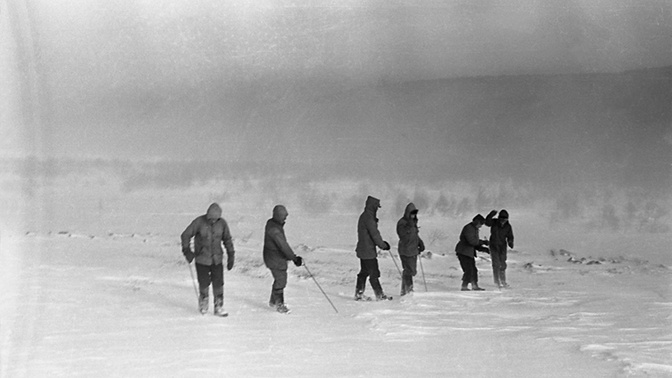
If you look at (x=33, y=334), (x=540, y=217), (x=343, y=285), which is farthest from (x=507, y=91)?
(x=33, y=334)

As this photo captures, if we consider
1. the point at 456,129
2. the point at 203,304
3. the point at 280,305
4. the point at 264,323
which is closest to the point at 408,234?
the point at 280,305

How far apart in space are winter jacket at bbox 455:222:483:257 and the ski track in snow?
92 cm

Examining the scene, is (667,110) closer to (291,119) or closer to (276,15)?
(291,119)

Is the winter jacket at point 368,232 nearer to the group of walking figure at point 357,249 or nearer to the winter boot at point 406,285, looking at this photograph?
the group of walking figure at point 357,249

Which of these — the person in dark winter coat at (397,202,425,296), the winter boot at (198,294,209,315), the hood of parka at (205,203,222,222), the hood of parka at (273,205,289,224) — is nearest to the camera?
the hood of parka at (205,203,222,222)

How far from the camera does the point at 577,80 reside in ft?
84.8

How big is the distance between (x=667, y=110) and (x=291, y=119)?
45.1 feet

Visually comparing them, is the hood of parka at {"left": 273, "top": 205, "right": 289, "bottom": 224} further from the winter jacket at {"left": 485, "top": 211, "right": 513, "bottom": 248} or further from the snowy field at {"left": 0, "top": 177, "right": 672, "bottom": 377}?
the winter jacket at {"left": 485, "top": 211, "right": 513, "bottom": 248}

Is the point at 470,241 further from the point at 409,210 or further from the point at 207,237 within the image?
the point at 207,237

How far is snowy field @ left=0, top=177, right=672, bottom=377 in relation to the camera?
619cm

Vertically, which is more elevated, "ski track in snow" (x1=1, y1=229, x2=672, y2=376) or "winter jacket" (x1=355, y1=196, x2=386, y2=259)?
"winter jacket" (x1=355, y1=196, x2=386, y2=259)

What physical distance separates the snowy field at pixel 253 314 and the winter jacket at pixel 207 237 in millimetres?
703

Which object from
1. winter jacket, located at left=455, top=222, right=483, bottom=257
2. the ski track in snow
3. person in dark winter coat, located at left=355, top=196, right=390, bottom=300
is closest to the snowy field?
the ski track in snow

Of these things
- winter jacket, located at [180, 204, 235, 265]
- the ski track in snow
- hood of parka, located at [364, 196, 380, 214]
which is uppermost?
hood of parka, located at [364, 196, 380, 214]
